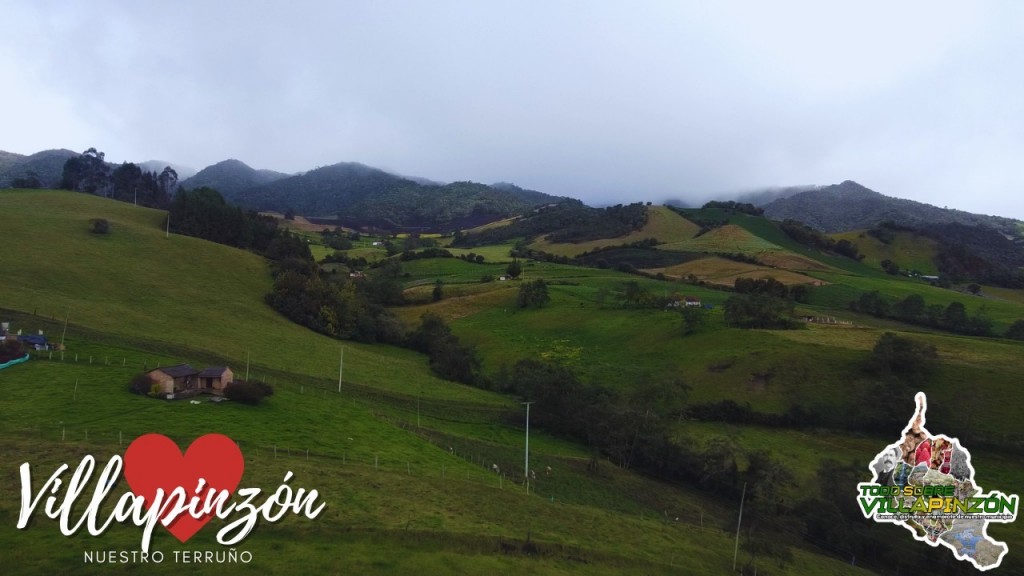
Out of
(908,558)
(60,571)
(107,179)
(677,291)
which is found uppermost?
(107,179)

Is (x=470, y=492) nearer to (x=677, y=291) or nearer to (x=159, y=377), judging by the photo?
(x=159, y=377)

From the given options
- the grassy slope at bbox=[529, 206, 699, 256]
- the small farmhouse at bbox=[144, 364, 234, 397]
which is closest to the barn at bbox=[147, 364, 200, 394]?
the small farmhouse at bbox=[144, 364, 234, 397]

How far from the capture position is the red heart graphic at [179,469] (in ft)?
71.0

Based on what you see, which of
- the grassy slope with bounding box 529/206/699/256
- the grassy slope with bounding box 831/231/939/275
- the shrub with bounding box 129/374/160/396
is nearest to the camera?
the shrub with bounding box 129/374/160/396

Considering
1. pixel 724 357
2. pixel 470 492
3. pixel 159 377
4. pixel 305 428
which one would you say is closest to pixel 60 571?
pixel 470 492

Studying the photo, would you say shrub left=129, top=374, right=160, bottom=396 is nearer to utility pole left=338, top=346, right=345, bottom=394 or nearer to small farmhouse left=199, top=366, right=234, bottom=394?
small farmhouse left=199, top=366, right=234, bottom=394

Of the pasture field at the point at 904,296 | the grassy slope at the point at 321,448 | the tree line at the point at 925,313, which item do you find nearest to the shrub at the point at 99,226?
the grassy slope at the point at 321,448

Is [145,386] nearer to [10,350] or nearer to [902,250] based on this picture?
[10,350]

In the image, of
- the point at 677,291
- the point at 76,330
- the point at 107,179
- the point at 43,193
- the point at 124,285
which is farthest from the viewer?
the point at 107,179

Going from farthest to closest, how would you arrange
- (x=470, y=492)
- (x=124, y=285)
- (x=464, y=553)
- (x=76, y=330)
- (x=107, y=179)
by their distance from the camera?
(x=107, y=179)
(x=124, y=285)
(x=76, y=330)
(x=470, y=492)
(x=464, y=553)

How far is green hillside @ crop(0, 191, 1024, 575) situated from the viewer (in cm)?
2692

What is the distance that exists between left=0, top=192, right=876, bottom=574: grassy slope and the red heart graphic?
1161mm

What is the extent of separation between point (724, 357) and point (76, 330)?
73398 mm

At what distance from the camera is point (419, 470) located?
3872 cm
